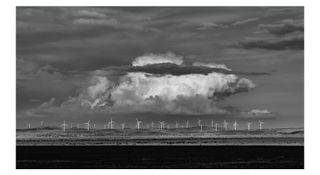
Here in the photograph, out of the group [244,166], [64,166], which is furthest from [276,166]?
[64,166]
